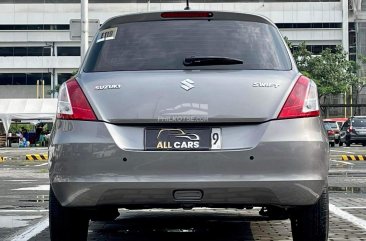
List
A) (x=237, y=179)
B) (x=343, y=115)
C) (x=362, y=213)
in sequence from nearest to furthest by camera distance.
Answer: (x=237, y=179) → (x=362, y=213) → (x=343, y=115)

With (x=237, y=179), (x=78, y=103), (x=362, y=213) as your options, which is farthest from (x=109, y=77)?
(x=362, y=213)

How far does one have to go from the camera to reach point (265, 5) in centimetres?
8650

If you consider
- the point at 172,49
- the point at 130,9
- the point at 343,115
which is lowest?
the point at 343,115

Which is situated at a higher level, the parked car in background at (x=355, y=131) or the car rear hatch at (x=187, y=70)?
the car rear hatch at (x=187, y=70)

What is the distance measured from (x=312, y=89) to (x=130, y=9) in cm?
8066

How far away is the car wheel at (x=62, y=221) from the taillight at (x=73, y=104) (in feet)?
1.99

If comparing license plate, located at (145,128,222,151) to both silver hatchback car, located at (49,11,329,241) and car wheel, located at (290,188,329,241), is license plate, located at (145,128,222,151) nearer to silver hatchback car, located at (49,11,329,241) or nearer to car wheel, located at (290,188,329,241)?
silver hatchback car, located at (49,11,329,241)

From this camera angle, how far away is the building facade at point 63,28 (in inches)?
3342

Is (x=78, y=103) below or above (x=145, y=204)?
above

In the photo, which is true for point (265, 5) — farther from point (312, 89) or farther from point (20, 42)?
point (312, 89)

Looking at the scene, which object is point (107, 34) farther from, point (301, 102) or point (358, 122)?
point (358, 122)

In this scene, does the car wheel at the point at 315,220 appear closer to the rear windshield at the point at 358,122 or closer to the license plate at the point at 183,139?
the license plate at the point at 183,139

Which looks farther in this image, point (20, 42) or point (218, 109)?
point (20, 42)

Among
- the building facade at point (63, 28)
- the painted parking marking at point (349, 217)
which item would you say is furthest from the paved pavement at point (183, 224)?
the building facade at point (63, 28)
